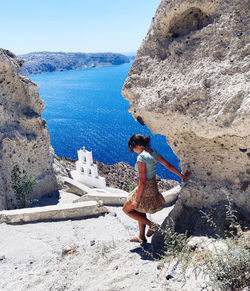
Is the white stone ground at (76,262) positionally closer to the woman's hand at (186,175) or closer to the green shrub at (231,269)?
the green shrub at (231,269)

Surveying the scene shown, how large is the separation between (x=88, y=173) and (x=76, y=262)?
1464 centimetres

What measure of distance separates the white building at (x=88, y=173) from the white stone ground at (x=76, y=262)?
11.8 metres

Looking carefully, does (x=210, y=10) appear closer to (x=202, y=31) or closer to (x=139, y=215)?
(x=202, y=31)

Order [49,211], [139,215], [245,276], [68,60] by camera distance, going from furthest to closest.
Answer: [68,60] < [49,211] < [139,215] < [245,276]

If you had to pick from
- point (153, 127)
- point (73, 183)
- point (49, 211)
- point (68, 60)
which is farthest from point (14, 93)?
point (68, 60)

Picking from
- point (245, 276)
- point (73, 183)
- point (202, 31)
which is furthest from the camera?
point (73, 183)

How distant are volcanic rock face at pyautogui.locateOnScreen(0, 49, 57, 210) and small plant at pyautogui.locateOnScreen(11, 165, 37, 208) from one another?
0.16m

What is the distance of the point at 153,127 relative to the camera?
16.4 ft

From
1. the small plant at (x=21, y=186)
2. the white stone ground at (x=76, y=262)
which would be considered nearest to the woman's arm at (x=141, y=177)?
the white stone ground at (x=76, y=262)

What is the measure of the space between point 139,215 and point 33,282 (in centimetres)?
183

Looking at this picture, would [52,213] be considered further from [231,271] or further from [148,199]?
[231,271]

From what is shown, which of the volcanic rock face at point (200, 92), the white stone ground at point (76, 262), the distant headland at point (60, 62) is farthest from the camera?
the distant headland at point (60, 62)

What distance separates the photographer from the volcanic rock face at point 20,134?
35.7ft

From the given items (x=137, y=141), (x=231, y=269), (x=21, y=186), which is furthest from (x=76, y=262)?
(x=21, y=186)
